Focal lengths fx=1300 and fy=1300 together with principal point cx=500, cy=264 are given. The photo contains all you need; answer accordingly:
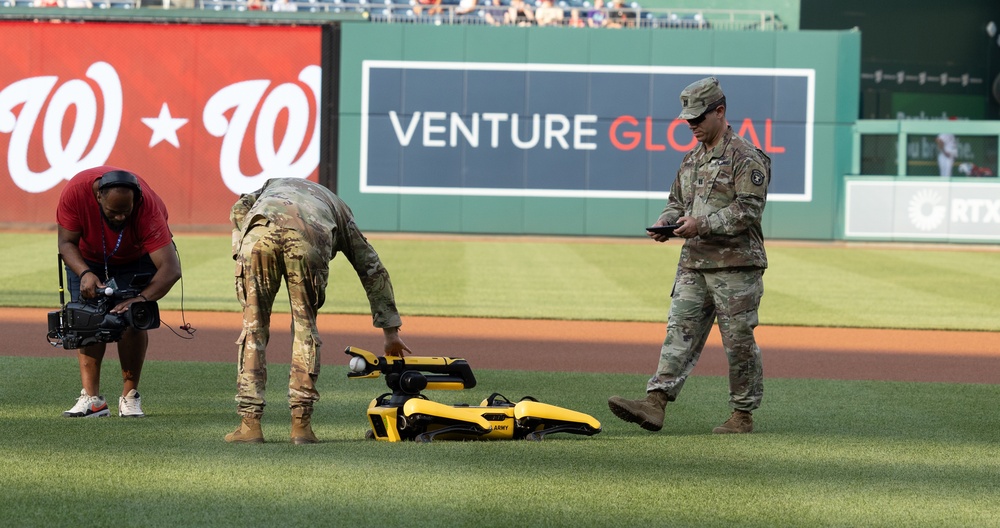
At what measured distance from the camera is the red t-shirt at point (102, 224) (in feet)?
24.2

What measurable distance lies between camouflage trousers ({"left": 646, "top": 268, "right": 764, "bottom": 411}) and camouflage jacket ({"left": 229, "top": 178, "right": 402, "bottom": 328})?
68.0 inches

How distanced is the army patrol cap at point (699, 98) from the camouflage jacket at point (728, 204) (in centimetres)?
23

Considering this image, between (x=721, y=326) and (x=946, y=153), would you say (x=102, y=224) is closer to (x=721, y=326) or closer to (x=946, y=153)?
(x=721, y=326)

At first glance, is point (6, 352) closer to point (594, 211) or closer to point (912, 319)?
point (912, 319)

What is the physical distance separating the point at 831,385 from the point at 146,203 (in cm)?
556

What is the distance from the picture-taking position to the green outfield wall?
2972 cm

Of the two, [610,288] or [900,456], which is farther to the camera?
[610,288]

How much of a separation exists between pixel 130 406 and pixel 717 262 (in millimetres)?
3555

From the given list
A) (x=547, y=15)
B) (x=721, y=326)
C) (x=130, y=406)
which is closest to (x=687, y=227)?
(x=721, y=326)

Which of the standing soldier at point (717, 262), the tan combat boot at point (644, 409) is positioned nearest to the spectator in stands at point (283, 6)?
the standing soldier at point (717, 262)

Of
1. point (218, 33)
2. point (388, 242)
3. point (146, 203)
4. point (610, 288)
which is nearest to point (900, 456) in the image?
point (146, 203)

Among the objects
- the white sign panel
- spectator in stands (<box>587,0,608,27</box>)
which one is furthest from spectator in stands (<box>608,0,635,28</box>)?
the white sign panel

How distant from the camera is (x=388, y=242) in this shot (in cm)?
2762

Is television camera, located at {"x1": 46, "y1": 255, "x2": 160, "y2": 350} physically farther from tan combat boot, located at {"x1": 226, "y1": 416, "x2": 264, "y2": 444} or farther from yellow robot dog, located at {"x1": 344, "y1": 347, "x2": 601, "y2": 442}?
yellow robot dog, located at {"x1": 344, "y1": 347, "x2": 601, "y2": 442}
